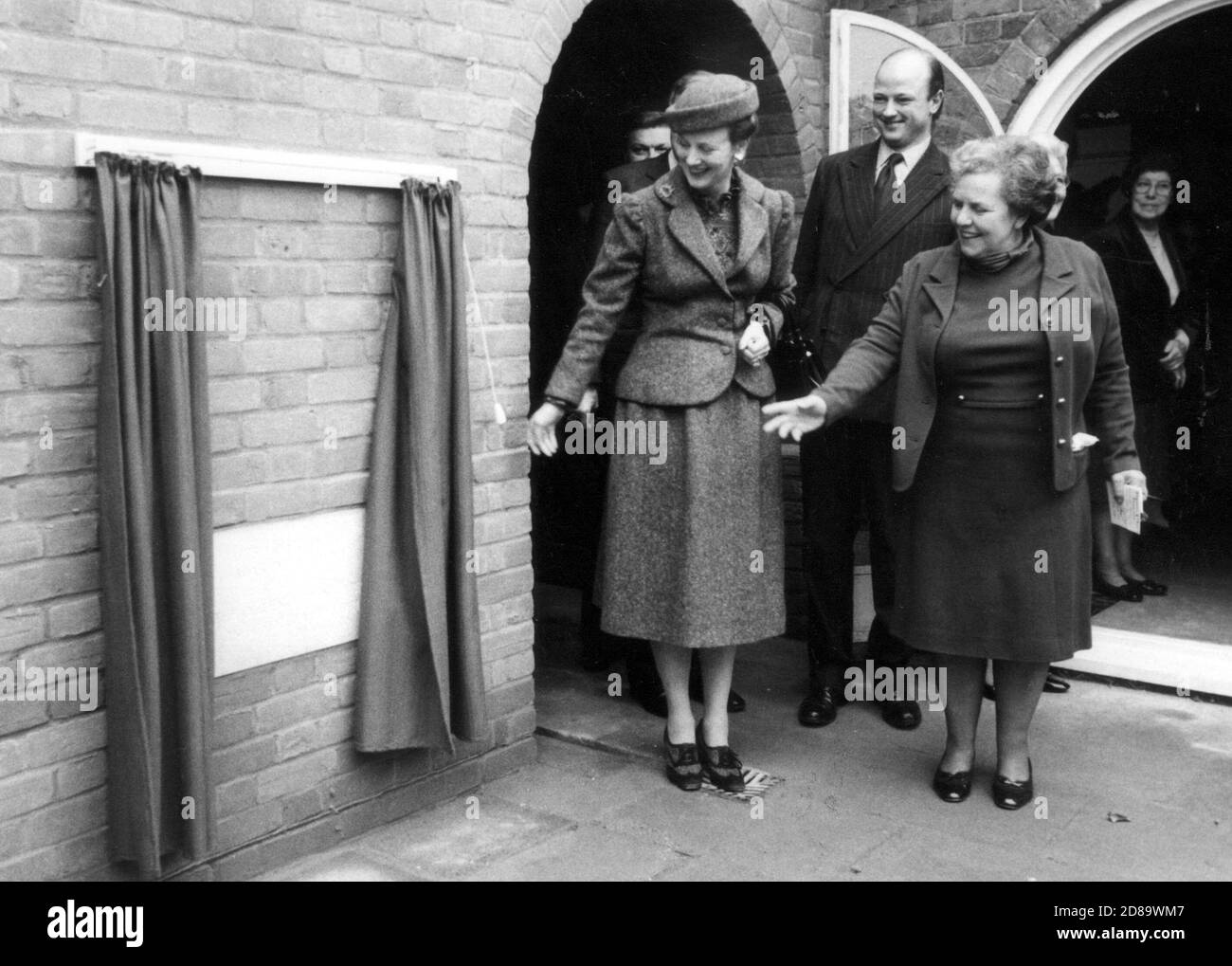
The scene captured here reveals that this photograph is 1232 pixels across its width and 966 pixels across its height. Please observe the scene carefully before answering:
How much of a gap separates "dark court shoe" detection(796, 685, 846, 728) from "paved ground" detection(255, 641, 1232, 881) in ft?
0.20

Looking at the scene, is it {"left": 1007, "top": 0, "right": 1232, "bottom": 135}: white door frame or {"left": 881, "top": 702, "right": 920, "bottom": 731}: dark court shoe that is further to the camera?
{"left": 1007, "top": 0, "right": 1232, "bottom": 135}: white door frame

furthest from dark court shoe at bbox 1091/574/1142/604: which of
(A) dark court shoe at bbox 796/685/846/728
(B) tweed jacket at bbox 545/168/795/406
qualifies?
(B) tweed jacket at bbox 545/168/795/406

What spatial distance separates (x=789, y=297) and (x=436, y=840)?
1.98m

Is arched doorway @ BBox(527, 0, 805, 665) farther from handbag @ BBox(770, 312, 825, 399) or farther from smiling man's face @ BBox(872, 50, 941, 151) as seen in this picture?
smiling man's face @ BBox(872, 50, 941, 151)

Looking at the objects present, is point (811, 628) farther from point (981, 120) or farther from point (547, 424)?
point (981, 120)

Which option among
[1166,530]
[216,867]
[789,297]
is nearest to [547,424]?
[789,297]

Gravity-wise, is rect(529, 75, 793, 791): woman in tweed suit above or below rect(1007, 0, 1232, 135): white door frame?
below

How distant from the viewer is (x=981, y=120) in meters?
5.34

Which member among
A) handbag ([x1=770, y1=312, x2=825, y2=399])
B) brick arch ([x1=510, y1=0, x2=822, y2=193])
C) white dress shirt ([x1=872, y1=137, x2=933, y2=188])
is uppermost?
brick arch ([x1=510, y1=0, x2=822, y2=193])

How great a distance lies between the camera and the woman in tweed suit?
399 centimetres

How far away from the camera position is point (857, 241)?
4.66m

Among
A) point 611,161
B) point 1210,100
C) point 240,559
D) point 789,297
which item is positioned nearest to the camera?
point 240,559

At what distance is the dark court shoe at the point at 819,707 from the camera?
15.8 ft

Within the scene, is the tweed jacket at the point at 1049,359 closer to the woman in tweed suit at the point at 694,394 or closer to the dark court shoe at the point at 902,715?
the woman in tweed suit at the point at 694,394
